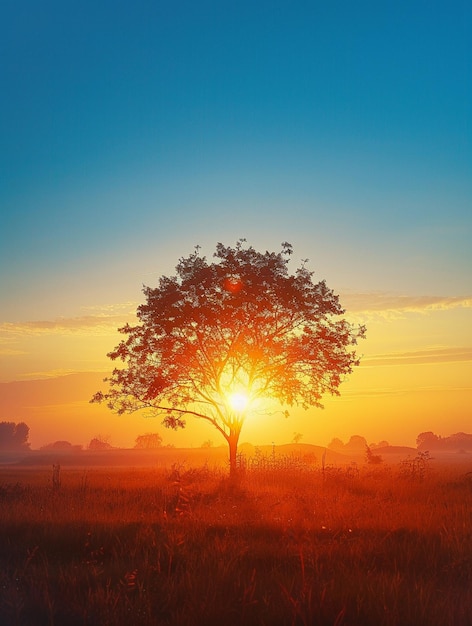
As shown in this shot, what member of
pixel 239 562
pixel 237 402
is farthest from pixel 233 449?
pixel 239 562

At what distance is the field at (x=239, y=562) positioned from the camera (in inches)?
258

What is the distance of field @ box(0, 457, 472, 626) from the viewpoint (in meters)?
6.54

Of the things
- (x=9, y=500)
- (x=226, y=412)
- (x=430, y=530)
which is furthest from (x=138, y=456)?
(x=430, y=530)

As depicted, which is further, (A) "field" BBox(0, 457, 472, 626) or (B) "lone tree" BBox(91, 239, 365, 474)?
(B) "lone tree" BBox(91, 239, 365, 474)

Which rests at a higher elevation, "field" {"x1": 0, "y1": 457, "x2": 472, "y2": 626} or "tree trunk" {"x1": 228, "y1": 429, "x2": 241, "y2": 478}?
"tree trunk" {"x1": 228, "y1": 429, "x2": 241, "y2": 478}

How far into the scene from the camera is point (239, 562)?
29.2 ft

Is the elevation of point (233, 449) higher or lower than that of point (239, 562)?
higher

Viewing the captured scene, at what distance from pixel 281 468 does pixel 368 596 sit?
1970 centimetres

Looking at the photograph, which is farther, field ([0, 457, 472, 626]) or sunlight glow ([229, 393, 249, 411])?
sunlight glow ([229, 393, 249, 411])

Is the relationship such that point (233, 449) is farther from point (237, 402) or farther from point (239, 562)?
point (239, 562)

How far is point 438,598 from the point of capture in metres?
7.09

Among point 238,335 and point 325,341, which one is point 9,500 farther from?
point 325,341

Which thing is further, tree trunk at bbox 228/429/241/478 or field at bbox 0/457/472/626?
tree trunk at bbox 228/429/241/478

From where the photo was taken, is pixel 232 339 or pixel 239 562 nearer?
pixel 239 562
